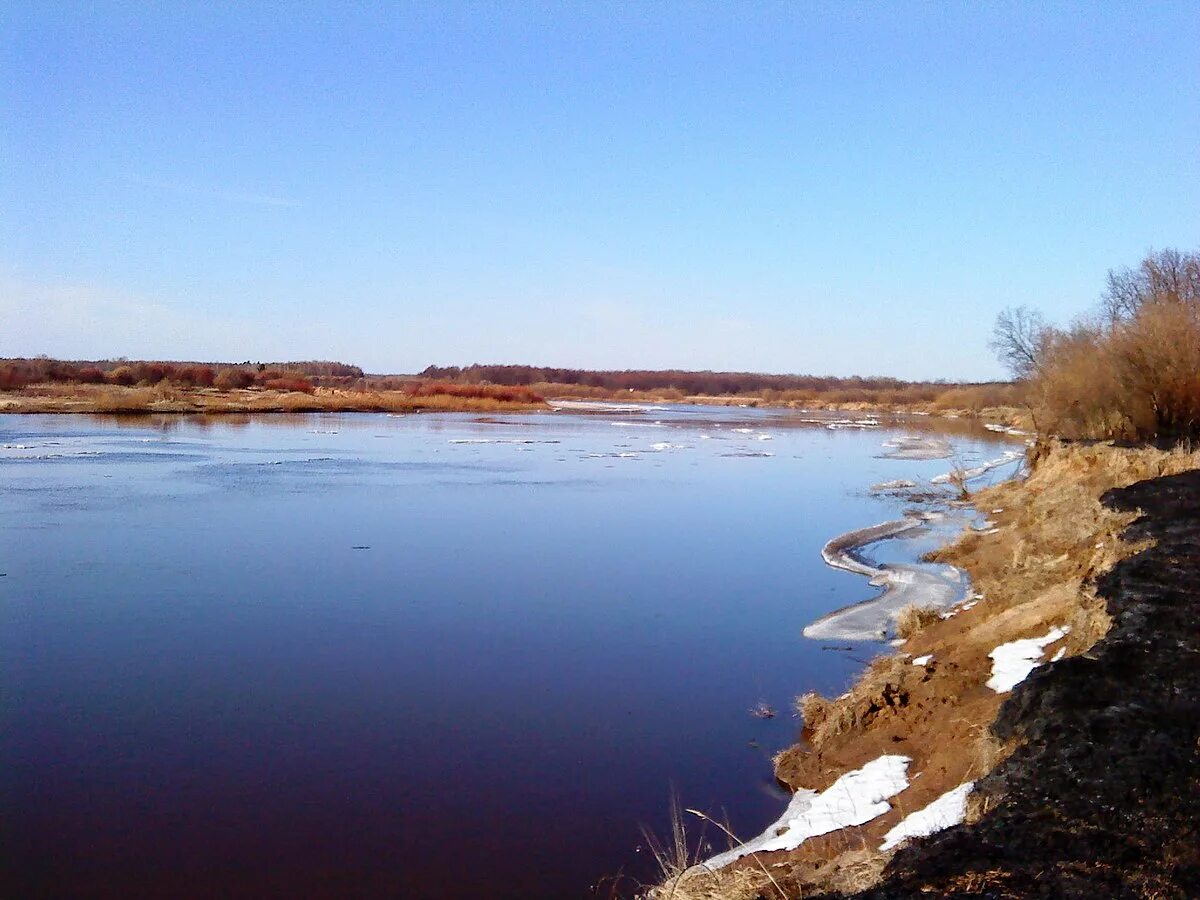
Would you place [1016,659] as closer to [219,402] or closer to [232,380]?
[219,402]

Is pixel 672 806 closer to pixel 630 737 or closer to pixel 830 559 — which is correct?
pixel 630 737

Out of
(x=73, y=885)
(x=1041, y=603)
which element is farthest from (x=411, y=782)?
(x=1041, y=603)

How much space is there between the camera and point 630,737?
26.6ft

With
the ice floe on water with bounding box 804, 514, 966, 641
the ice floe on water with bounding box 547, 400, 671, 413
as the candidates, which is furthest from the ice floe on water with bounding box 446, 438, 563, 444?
the ice floe on water with bounding box 547, 400, 671, 413

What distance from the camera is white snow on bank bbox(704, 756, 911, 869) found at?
5.89 meters

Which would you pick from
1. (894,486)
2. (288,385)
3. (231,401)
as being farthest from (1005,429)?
(288,385)

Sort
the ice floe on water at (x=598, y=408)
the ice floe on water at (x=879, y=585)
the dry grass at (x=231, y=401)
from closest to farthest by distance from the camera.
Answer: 1. the ice floe on water at (x=879, y=585)
2. the dry grass at (x=231, y=401)
3. the ice floe on water at (x=598, y=408)

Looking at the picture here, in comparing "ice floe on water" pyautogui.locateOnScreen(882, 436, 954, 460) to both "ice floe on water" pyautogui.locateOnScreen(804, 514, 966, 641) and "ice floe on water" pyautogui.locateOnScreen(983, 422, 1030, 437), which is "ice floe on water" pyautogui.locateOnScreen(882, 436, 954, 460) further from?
"ice floe on water" pyautogui.locateOnScreen(804, 514, 966, 641)

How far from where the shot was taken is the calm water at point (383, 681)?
621 centimetres

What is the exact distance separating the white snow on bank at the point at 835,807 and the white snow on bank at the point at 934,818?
58cm

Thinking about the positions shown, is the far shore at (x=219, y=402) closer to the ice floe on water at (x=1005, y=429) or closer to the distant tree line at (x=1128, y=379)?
the ice floe on water at (x=1005, y=429)

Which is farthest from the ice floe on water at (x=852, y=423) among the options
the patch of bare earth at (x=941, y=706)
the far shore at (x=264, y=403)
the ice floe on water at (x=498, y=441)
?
the patch of bare earth at (x=941, y=706)

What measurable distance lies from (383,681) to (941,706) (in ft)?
16.3

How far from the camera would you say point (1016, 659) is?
26.3 ft
